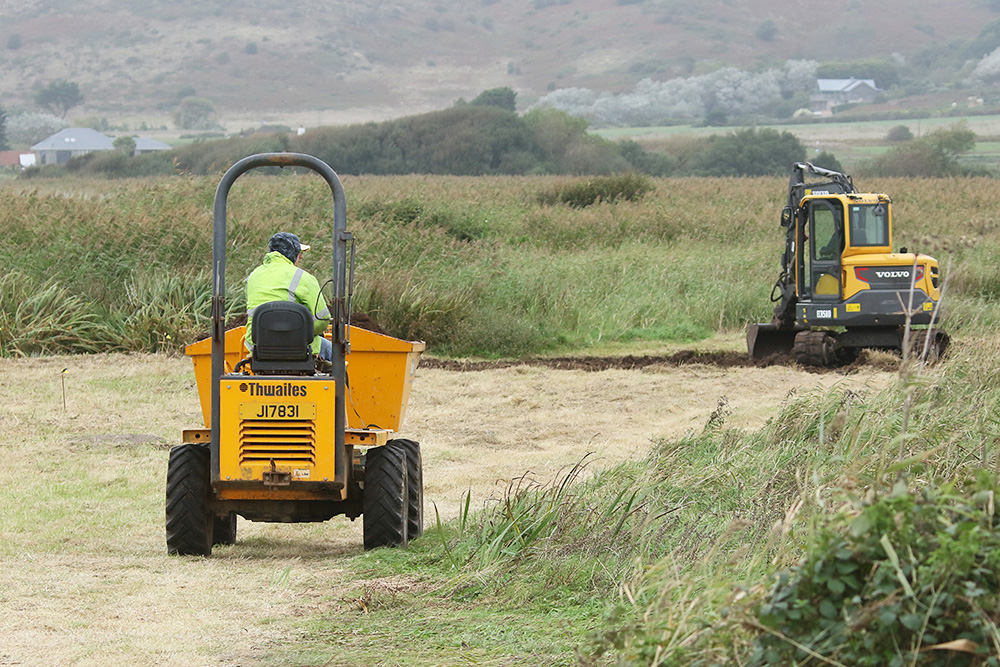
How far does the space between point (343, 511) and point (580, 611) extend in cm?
224

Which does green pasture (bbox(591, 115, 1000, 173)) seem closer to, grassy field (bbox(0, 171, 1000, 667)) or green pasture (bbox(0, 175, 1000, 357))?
green pasture (bbox(0, 175, 1000, 357))

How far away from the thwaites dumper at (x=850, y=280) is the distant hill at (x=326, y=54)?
12416 cm

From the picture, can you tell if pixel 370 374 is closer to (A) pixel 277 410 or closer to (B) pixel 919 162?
(A) pixel 277 410

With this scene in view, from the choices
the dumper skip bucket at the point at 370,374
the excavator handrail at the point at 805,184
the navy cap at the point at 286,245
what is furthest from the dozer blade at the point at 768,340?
the navy cap at the point at 286,245

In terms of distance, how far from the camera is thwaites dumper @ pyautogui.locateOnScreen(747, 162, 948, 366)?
14.8m

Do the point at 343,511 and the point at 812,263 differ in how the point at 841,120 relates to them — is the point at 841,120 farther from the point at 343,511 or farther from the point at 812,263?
the point at 343,511

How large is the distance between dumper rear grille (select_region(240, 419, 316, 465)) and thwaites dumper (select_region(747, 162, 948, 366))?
974 cm

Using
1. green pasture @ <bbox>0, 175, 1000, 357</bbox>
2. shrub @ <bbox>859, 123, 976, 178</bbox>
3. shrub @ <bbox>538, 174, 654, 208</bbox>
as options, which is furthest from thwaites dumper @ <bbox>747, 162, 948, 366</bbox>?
shrub @ <bbox>859, 123, 976, 178</bbox>

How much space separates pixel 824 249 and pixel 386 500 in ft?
31.8

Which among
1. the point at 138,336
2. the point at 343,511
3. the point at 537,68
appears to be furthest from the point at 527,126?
the point at 537,68

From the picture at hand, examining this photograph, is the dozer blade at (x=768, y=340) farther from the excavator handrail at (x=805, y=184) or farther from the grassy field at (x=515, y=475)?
the excavator handrail at (x=805, y=184)

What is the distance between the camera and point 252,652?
16.3ft

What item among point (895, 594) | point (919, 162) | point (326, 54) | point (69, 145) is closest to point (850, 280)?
point (895, 594)

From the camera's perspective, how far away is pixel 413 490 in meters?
7.26
